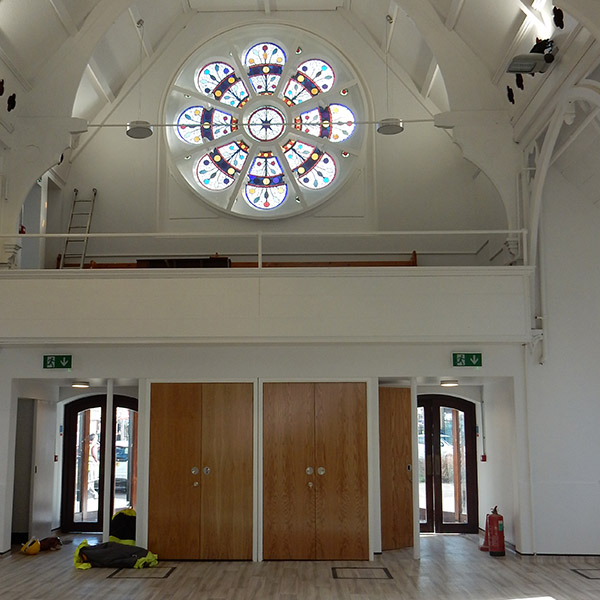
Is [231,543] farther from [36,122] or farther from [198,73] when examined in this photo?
[198,73]

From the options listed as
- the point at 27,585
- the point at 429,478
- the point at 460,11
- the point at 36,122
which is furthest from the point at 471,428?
the point at 36,122

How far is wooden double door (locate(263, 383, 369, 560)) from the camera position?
10172mm

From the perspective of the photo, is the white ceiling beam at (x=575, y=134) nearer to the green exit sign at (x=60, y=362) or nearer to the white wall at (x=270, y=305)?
the white wall at (x=270, y=305)

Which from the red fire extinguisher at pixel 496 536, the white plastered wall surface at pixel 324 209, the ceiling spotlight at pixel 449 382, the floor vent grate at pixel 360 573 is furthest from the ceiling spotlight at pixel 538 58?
the floor vent grate at pixel 360 573

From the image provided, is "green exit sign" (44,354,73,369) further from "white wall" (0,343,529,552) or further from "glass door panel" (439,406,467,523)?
"glass door panel" (439,406,467,523)

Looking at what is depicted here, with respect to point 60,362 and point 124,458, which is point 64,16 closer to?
point 60,362

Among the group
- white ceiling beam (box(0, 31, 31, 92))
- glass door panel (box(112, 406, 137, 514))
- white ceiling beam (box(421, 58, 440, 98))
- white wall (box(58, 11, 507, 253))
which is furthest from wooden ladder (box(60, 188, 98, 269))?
white ceiling beam (box(421, 58, 440, 98))

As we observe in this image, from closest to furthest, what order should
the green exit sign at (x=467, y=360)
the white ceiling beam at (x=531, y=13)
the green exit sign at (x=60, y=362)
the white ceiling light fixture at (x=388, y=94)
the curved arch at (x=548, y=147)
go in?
the curved arch at (x=548, y=147), the white ceiling beam at (x=531, y=13), the green exit sign at (x=467, y=360), the green exit sign at (x=60, y=362), the white ceiling light fixture at (x=388, y=94)

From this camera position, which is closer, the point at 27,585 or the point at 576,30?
the point at 576,30

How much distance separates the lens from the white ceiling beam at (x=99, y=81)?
1226 cm

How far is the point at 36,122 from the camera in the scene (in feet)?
36.0

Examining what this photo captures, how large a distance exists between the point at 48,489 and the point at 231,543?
11.6 ft

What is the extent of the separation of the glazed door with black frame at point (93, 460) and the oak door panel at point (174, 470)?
2.71 m

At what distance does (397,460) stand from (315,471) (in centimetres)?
139
